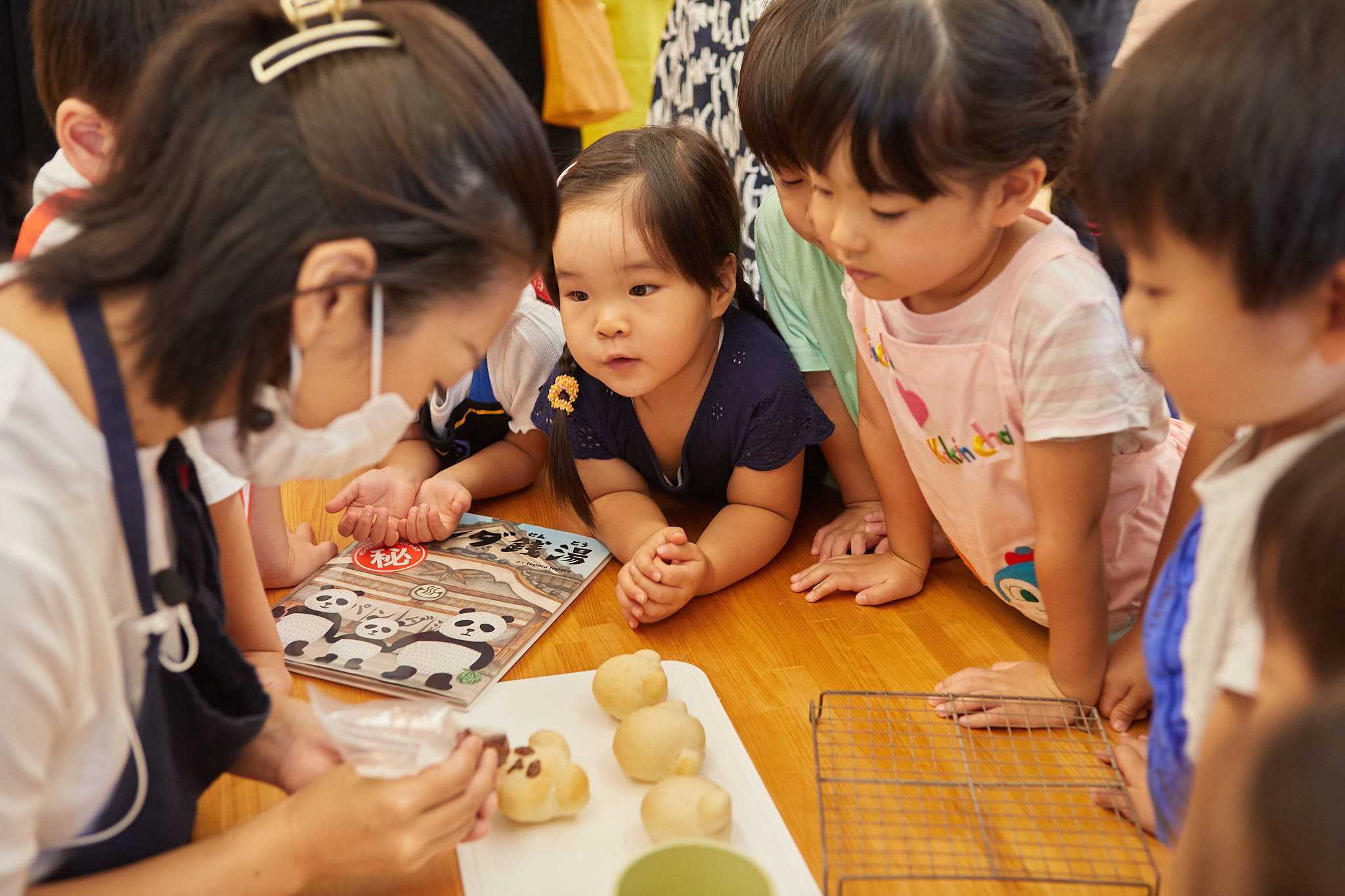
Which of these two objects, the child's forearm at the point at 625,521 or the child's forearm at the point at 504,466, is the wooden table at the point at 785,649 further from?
the child's forearm at the point at 504,466

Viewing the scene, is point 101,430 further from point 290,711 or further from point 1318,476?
point 1318,476

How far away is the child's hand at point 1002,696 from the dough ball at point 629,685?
0.82 ft

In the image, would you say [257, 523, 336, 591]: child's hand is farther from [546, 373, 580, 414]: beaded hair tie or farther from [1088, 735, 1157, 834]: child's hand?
[1088, 735, 1157, 834]: child's hand

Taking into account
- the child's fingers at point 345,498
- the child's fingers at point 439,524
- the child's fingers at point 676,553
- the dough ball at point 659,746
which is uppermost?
the dough ball at point 659,746

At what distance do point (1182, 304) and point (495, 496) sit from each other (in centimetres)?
100

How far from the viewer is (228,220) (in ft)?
1.66

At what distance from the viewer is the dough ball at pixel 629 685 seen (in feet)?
2.81

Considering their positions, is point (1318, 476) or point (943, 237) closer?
point (1318, 476)

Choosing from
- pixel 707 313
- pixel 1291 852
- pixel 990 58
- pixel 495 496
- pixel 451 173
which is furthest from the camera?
pixel 495 496

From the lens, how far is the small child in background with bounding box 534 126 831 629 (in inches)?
43.2

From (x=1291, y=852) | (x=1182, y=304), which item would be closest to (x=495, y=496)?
(x=1182, y=304)

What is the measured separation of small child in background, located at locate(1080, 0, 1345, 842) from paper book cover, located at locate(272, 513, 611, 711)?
24.3 inches

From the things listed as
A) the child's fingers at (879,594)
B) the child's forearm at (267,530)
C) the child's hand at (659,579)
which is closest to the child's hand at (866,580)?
the child's fingers at (879,594)

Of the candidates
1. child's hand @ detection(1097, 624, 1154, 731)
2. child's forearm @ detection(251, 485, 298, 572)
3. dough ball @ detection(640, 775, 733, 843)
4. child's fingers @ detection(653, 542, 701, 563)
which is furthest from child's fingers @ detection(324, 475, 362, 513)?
child's hand @ detection(1097, 624, 1154, 731)
